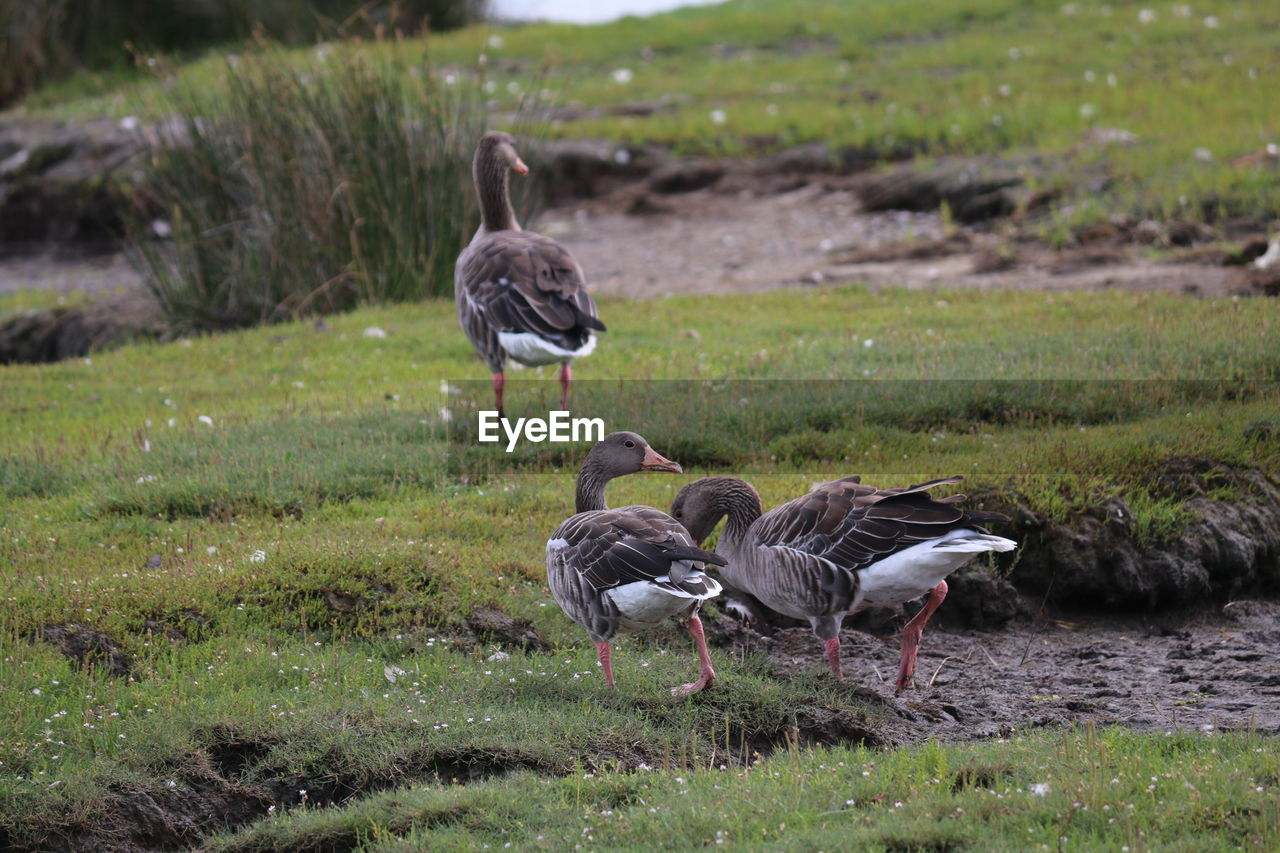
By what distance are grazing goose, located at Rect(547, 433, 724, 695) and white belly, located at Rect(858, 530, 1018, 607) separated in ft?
2.76

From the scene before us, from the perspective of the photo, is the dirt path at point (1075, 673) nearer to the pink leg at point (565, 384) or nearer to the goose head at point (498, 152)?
the pink leg at point (565, 384)

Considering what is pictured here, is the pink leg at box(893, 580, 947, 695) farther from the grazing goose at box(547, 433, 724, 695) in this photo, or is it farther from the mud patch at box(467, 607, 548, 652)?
the mud patch at box(467, 607, 548, 652)

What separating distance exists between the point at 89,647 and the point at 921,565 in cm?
437

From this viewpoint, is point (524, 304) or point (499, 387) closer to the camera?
point (524, 304)

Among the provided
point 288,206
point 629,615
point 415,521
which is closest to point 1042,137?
point 288,206

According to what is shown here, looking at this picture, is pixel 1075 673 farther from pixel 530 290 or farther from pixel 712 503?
pixel 530 290

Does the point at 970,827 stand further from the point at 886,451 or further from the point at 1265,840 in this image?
the point at 886,451

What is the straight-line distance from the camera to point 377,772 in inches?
231

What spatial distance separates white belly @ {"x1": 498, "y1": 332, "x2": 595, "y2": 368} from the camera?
9875mm

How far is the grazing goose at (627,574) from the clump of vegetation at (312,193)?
8686 mm

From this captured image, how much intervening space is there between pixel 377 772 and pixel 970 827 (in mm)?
2646

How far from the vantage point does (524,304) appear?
10039 mm

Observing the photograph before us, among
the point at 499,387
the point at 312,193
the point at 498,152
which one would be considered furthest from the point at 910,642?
the point at 312,193

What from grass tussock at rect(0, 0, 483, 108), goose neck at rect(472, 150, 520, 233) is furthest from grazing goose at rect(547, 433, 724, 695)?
grass tussock at rect(0, 0, 483, 108)
